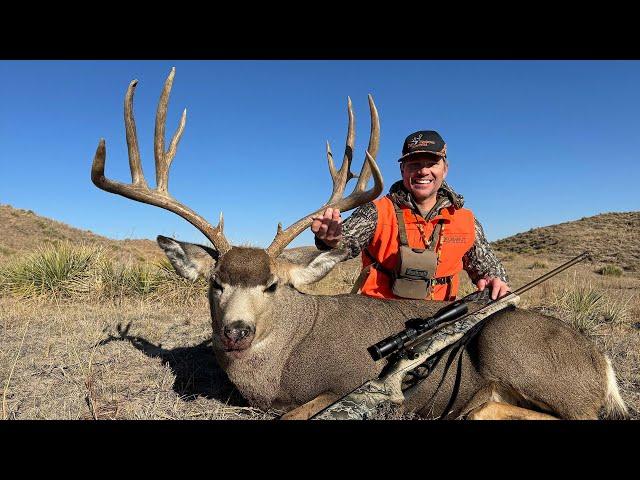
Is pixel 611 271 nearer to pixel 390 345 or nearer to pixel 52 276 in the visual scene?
pixel 52 276

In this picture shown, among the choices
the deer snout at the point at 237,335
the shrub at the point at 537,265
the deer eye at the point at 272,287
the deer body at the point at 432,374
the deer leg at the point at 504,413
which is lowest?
the deer leg at the point at 504,413

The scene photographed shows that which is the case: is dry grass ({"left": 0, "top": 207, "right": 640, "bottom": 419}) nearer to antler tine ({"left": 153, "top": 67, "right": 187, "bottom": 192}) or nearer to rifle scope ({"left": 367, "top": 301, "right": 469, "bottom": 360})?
rifle scope ({"left": 367, "top": 301, "right": 469, "bottom": 360})

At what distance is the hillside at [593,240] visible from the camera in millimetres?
28234

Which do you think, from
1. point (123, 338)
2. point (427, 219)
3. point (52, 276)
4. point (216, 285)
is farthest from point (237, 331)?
point (52, 276)

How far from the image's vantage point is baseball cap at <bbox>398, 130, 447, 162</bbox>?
534cm

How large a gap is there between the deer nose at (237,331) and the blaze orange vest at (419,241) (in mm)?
1965

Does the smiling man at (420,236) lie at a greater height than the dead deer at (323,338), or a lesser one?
greater

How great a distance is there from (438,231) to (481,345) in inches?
66.4

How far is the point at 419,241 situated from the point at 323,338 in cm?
176

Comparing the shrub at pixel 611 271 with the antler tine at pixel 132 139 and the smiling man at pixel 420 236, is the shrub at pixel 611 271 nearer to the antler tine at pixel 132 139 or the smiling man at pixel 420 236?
the smiling man at pixel 420 236

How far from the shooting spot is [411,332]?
3.79 meters

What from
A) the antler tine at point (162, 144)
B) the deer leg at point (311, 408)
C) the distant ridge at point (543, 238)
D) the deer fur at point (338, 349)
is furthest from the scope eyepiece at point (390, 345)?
the distant ridge at point (543, 238)

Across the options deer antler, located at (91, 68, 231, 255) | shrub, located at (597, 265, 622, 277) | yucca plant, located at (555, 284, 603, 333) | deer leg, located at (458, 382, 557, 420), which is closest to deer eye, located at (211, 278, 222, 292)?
deer antler, located at (91, 68, 231, 255)
